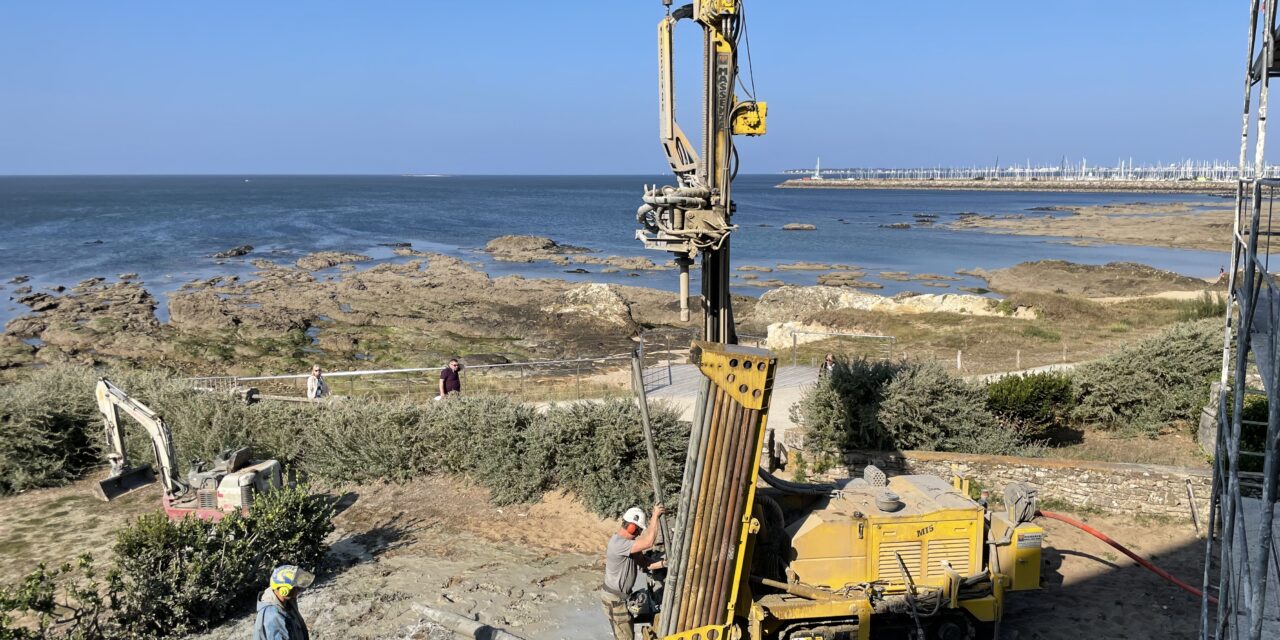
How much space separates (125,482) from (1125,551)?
1521 centimetres

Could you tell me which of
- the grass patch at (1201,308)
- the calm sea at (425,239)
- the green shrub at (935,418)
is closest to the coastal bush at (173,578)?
the green shrub at (935,418)

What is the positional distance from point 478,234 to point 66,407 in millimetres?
74177

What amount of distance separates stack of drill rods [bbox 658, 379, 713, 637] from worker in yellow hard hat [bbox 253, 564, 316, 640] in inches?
116

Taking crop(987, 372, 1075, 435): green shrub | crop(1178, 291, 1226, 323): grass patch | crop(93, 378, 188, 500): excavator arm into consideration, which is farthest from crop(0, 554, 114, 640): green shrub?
crop(1178, 291, 1226, 323): grass patch

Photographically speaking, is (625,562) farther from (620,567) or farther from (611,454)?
(611,454)

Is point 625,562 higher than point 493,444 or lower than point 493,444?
higher

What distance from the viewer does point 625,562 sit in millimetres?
8062

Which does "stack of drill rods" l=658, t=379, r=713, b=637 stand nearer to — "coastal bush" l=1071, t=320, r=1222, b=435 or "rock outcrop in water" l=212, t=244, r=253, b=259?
"coastal bush" l=1071, t=320, r=1222, b=435

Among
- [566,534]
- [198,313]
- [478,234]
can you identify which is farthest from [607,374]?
[478,234]

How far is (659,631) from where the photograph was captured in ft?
24.4

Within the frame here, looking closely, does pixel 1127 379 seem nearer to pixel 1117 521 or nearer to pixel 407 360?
pixel 1117 521

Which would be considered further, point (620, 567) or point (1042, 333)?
point (1042, 333)

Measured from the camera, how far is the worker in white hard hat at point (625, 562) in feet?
26.1

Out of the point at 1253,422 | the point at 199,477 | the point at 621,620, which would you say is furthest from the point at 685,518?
the point at 199,477
